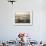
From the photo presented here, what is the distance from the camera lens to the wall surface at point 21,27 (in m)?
5.11

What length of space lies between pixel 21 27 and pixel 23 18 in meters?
0.38

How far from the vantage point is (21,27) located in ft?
16.8

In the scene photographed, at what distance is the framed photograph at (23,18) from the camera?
16.8 ft

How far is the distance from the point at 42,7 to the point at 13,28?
1.47 metres

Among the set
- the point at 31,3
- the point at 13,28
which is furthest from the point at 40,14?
the point at 13,28

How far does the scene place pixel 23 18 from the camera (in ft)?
16.9

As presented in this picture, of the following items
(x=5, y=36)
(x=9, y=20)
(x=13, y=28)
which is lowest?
(x=5, y=36)

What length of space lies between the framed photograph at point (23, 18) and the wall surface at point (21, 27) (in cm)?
15

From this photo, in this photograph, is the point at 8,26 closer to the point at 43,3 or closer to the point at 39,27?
the point at 39,27

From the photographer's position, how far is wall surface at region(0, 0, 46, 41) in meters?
5.11

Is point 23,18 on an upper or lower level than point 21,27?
upper

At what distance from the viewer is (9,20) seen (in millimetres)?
5125

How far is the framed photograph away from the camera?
5.11 metres

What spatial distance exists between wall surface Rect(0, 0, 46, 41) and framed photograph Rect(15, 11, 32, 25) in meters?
0.15
